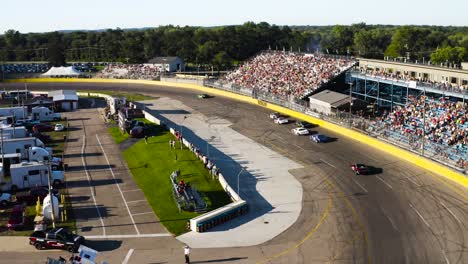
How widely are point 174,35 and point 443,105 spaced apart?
105 m

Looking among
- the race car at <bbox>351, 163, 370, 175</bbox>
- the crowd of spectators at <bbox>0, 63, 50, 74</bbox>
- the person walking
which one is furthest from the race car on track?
the crowd of spectators at <bbox>0, 63, 50, 74</bbox>

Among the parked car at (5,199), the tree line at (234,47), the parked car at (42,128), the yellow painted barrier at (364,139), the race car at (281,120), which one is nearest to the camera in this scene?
the parked car at (5,199)

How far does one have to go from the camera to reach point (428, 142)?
53.2 m

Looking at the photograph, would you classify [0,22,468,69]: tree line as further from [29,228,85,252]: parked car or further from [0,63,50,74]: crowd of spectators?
[29,228,85,252]: parked car

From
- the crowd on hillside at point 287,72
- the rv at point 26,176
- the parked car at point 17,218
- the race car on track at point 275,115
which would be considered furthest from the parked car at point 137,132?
the crowd on hillside at point 287,72

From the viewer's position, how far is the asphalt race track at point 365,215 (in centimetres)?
3419

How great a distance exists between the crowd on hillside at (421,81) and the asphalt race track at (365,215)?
42.4 feet

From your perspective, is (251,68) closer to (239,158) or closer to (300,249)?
(239,158)

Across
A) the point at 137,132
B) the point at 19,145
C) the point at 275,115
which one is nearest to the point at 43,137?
the point at 19,145

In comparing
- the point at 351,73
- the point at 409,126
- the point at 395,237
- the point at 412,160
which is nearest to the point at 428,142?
the point at 412,160

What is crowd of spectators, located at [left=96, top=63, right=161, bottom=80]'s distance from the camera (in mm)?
124875

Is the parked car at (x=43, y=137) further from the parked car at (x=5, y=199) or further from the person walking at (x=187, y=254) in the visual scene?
the person walking at (x=187, y=254)

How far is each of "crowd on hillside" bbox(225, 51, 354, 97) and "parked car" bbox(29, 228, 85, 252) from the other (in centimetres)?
5574

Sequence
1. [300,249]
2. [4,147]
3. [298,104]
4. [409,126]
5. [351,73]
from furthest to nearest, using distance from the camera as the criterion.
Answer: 1. [351,73]
2. [298,104]
3. [409,126]
4. [4,147]
5. [300,249]
